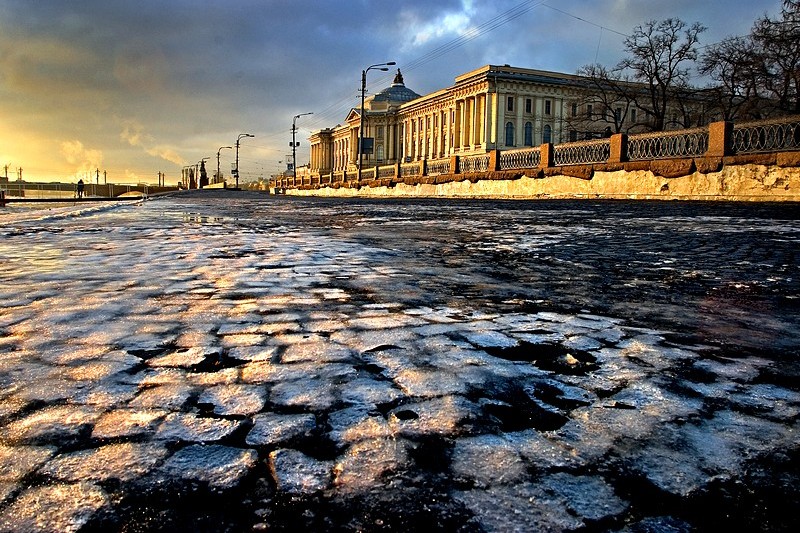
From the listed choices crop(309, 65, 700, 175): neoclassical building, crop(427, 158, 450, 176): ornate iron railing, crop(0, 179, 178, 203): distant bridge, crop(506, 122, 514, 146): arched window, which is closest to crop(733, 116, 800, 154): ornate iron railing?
crop(427, 158, 450, 176): ornate iron railing

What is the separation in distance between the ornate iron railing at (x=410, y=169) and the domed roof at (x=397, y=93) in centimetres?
6009

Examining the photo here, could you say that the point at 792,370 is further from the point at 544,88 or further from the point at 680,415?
the point at 544,88

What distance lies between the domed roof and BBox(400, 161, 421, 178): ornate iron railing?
197 ft

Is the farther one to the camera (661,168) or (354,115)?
(354,115)

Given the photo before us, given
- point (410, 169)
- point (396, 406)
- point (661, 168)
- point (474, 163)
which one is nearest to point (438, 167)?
point (410, 169)

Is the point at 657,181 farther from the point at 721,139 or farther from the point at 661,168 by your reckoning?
the point at 721,139

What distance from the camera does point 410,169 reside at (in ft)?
117

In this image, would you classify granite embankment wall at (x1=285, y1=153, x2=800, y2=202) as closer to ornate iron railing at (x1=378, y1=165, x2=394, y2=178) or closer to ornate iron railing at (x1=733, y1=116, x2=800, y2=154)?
ornate iron railing at (x1=733, y1=116, x2=800, y2=154)

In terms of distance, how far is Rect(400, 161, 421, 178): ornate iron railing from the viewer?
35094 millimetres

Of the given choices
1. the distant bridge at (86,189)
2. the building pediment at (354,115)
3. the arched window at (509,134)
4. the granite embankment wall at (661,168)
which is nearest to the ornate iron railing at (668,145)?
the granite embankment wall at (661,168)

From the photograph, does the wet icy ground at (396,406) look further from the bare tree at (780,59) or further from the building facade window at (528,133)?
the building facade window at (528,133)

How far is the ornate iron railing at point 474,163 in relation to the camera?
85.4 ft

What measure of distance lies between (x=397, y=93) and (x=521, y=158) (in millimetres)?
75344

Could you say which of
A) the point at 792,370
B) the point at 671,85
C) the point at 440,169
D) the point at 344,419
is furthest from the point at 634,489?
the point at 671,85
